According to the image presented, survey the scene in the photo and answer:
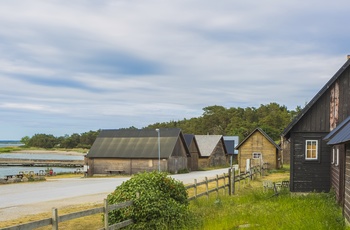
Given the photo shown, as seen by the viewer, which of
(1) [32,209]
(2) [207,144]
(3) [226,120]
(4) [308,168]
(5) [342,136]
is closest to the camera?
(5) [342,136]

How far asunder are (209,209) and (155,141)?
4257 cm

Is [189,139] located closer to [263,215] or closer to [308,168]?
[308,168]

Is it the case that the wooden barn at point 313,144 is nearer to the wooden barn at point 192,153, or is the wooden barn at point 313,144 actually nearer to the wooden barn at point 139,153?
the wooden barn at point 139,153

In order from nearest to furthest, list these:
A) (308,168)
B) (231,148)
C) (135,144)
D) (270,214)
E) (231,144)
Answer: (270,214) < (308,168) < (135,144) < (231,148) < (231,144)

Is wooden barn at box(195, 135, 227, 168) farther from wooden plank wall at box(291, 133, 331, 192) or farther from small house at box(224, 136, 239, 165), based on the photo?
wooden plank wall at box(291, 133, 331, 192)

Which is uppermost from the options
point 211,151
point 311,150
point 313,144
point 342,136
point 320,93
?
point 320,93

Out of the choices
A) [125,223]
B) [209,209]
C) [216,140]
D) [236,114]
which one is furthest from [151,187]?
[236,114]

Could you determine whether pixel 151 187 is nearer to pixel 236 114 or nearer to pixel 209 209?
pixel 209 209

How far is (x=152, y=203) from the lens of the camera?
42.5 feet

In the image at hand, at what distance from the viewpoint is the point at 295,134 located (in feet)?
73.3

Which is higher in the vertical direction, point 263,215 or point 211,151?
point 263,215

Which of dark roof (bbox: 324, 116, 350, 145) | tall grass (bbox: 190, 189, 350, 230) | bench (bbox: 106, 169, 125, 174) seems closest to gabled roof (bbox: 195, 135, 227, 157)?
bench (bbox: 106, 169, 125, 174)

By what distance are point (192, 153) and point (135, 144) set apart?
10389 millimetres

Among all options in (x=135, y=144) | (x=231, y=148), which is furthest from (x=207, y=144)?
(x=135, y=144)
